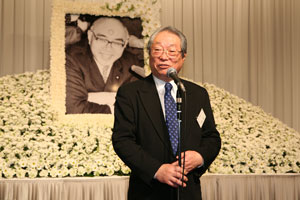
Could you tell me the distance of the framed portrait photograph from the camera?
490 centimetres

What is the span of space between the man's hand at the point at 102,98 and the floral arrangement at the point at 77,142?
16.5 inches

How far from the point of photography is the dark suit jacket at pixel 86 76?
4.90m

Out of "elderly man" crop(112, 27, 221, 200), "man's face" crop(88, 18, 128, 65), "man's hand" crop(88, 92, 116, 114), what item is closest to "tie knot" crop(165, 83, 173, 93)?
"elderly man" crop(112, 27, 221, 200)

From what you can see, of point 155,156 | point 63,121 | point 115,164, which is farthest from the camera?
point 63,121

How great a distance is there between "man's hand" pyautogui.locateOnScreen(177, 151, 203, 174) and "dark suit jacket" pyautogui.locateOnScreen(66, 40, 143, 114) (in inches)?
116

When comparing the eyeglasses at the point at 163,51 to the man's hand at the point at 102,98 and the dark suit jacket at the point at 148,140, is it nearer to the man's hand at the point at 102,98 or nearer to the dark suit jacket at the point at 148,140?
the dark suit jacket at the point at 148,140

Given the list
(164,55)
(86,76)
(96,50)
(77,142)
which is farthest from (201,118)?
(96,50)

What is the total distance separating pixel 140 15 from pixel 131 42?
0.41 m

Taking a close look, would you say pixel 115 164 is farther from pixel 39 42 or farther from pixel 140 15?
pixel 39 42

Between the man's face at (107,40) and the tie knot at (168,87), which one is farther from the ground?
the man's face at (107,40)

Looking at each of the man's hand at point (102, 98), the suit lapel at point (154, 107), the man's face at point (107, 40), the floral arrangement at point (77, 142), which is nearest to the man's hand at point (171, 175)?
the suit lapel at point (154, 107)

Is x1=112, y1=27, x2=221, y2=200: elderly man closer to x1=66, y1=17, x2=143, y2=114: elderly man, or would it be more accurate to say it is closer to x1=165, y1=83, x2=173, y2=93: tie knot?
x1=165, y1=83, x2=173, y2=93: tie knot

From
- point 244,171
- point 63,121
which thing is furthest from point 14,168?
point 244,171

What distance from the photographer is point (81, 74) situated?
5.06 metres
